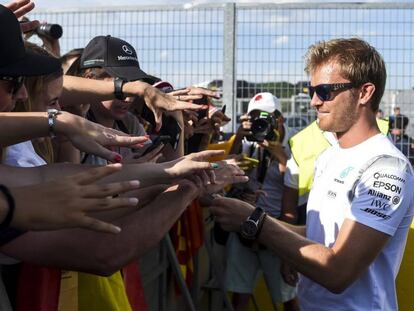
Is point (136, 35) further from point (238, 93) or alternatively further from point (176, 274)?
point (176, 274)

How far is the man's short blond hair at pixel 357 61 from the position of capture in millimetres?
2359

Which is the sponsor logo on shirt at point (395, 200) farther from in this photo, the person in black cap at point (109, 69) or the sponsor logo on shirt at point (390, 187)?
the person in black cap at point (109, 69)

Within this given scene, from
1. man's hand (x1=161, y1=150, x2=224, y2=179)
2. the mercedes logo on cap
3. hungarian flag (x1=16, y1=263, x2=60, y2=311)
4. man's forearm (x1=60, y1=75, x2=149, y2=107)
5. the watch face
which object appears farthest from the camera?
the mercedes logo on cap

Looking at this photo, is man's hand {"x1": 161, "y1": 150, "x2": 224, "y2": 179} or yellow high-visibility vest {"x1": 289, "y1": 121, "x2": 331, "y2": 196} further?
yellow high-visibility vest {"x1": 289, "y1": 121, "x2": 331, "y2": 196}

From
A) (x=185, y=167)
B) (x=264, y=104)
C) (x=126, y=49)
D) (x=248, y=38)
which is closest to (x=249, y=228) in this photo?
(x=185, y=167)

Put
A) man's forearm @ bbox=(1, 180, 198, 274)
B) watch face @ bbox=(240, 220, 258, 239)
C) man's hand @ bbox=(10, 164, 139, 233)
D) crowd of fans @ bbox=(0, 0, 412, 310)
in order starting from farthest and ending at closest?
watch face @ bbox=(240, 220, 258, 239)
man's forearm @ bbox=(1, 180, 198, 274)
crowd of fans @ bbox=(0, 0, 412, 310)
man's hand @ bbox=(10, 164, 139, 233)

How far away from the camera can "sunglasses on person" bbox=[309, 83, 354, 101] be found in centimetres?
238

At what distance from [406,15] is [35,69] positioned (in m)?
5.31

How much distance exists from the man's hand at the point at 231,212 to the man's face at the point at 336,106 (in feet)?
1.59

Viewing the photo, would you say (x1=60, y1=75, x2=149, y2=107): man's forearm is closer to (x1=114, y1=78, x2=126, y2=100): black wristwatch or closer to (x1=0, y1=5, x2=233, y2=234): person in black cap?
(x1=114, y1=78, x2=126, y2=100): black wristwatch

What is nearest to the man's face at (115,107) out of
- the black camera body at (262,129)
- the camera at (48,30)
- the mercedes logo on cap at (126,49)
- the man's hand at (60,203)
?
the mercedes logo on cap at (126,49)

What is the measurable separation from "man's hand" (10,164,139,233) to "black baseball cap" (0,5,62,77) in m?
0.56

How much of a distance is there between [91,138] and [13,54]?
325mm

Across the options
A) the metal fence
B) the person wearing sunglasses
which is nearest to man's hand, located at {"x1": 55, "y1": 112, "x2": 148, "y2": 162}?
the person wearing sunglasses
